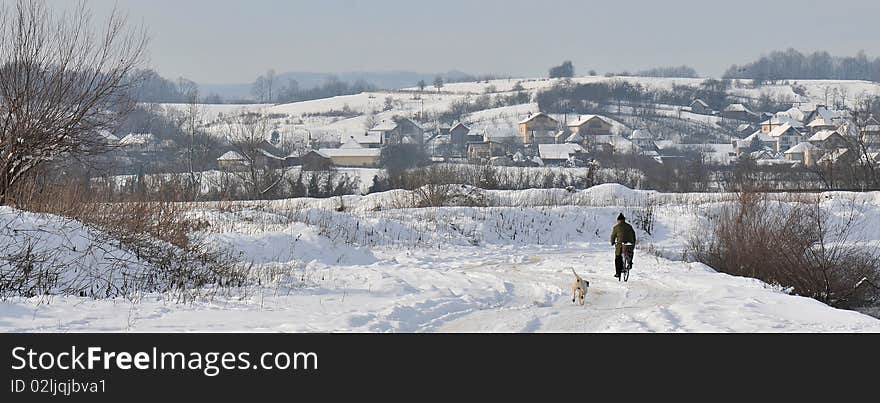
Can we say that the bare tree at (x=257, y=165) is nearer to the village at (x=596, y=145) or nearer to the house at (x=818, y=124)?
the village at (x=596, y=145)

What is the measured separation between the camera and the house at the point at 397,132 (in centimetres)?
10500

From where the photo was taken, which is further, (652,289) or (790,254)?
(790,254)

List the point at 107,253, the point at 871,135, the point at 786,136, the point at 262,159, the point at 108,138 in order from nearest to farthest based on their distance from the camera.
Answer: the point at 107,253, the point at 108,138, the point at 262,159, the point at 871,135, the point at 786,136

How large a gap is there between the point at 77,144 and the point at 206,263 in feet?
16.1

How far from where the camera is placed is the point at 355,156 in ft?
294

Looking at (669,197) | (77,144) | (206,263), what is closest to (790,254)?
(206,263)

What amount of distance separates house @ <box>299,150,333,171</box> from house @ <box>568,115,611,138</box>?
48405 mm

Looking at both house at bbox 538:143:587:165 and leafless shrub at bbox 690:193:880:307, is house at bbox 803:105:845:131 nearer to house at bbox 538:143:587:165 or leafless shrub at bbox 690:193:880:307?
house at bbox 538:143:587:165

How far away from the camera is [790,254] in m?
24.0

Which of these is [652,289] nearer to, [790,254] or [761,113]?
[790,254]

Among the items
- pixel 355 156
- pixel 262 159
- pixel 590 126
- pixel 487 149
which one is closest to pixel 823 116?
pixel 590 126

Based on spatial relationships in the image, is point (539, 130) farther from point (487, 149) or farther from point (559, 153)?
point (559, 153)

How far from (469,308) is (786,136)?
379 feet
